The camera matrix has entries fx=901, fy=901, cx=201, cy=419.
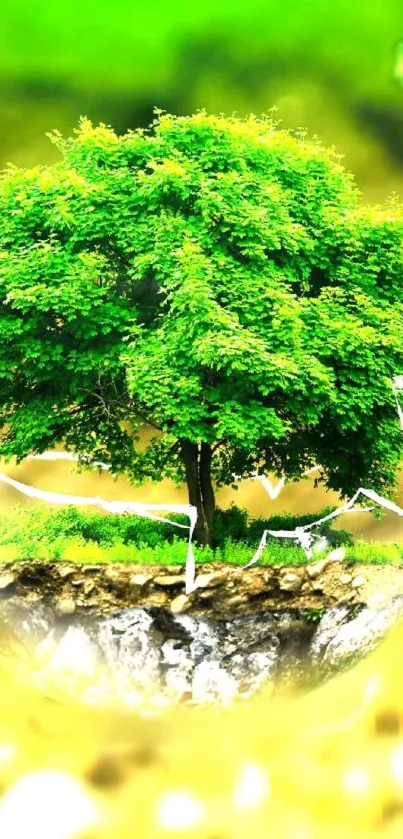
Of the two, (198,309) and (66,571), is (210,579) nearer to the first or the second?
(66,571)

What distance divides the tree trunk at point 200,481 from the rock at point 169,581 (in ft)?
0.79

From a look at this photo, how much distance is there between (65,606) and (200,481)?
0.51 metres

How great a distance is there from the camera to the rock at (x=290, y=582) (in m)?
2.21

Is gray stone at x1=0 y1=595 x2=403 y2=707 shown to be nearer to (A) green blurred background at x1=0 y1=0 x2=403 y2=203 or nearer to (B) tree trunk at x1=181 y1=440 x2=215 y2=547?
(B) tree trunk at x1=181 y1=440 x2=215 y2=547

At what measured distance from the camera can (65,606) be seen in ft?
7.13

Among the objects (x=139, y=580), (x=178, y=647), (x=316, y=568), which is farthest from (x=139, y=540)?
(x=316, y=568)

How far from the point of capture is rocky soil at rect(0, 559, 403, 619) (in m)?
2.14

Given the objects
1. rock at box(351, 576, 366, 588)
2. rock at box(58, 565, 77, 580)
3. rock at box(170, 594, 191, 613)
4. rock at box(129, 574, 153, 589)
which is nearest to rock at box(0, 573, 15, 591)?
rock at box(58, 565, 77, 580)

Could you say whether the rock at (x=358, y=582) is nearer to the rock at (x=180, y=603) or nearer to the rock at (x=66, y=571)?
the rock at (x=180, y=603)

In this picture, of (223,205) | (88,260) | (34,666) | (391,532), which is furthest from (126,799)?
(223,205)

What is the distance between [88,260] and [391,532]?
43.9 inches

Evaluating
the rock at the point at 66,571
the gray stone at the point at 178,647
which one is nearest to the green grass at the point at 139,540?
the rock at the point at 66,571

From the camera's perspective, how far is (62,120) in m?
2.28

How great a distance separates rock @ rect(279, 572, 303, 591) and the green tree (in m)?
0.27
